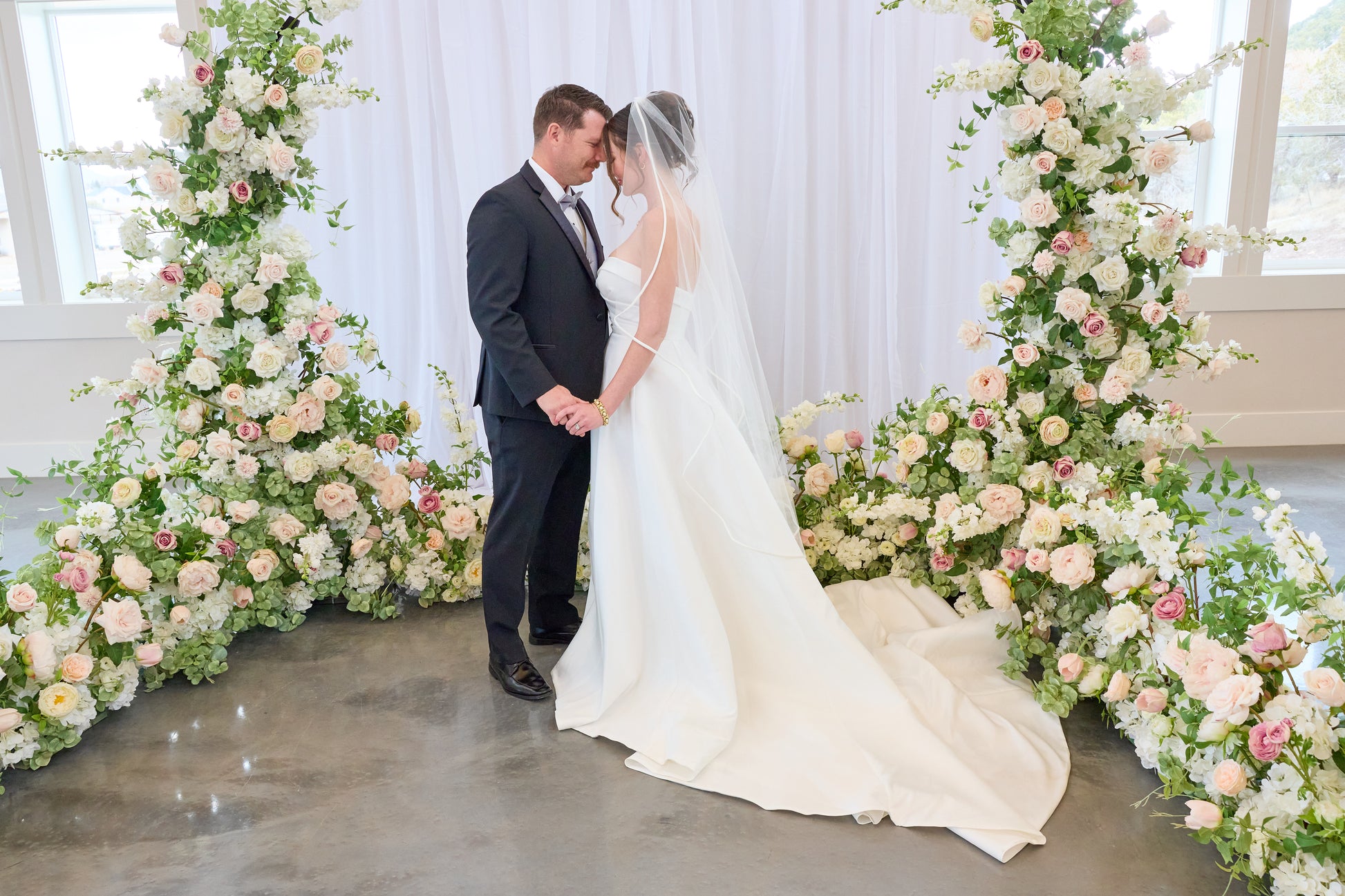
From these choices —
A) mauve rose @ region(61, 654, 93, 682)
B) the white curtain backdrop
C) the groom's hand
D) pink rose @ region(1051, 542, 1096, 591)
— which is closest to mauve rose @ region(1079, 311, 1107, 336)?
pink rose @ region(1051, 542, 1096, 591)

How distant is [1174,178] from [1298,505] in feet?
5.86

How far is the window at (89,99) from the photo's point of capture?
4.92 metres

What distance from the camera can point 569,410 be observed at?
2.58 metres

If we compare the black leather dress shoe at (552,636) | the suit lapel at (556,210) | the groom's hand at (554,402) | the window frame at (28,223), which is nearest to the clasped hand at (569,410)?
the groom's hand at (554,402)

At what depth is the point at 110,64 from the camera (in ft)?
16.5

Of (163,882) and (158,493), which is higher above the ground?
(158,493)

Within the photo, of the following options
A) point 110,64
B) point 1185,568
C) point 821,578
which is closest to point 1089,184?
point 1185,568

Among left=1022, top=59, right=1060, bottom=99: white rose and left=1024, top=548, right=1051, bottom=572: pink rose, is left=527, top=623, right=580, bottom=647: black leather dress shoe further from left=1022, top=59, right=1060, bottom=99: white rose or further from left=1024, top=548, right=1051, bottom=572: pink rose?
left=1022, top=59, right=1060, bottom=99: white rose

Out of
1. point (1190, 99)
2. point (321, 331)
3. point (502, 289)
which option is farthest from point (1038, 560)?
point (1190, 99)

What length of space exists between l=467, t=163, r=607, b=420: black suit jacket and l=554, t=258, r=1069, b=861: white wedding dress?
9 centimetres

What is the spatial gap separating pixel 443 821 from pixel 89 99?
4.56m

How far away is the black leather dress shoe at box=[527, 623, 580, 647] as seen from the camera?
315cm

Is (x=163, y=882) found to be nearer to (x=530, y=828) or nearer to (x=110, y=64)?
(x=530, y=828)

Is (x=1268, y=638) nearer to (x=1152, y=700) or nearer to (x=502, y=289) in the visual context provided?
(x=1152, y=700)
